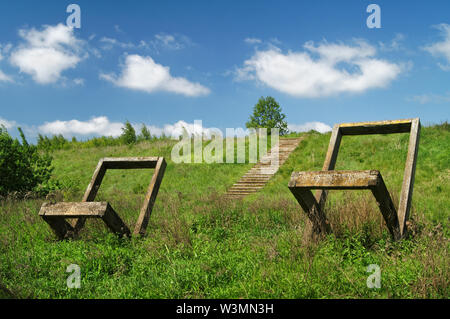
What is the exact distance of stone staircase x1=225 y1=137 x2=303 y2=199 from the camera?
1426cm

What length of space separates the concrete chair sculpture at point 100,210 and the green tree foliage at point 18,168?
7.10 m

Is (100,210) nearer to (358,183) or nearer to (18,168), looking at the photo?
(358,183)

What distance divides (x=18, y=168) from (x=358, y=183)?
37.5 ft

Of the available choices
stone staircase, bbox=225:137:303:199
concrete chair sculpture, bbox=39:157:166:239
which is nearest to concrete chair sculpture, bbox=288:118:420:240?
concrete chair sculpture, bbox=39:157:166:239

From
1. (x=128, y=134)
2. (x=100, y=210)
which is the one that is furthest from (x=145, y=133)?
(x=100, y=210)

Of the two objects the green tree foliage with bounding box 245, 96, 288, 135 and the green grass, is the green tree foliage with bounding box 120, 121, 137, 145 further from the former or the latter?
the green grass

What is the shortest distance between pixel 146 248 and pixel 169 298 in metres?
1.63

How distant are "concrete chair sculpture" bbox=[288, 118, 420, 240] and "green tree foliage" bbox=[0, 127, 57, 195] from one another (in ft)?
34.0

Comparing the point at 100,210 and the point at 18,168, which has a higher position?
the point at 18,168

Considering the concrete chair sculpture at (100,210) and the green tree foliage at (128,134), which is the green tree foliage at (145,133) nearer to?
the green tree foliage at (128,134)

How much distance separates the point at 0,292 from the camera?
3199 millimetres

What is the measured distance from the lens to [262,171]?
1617 cm
